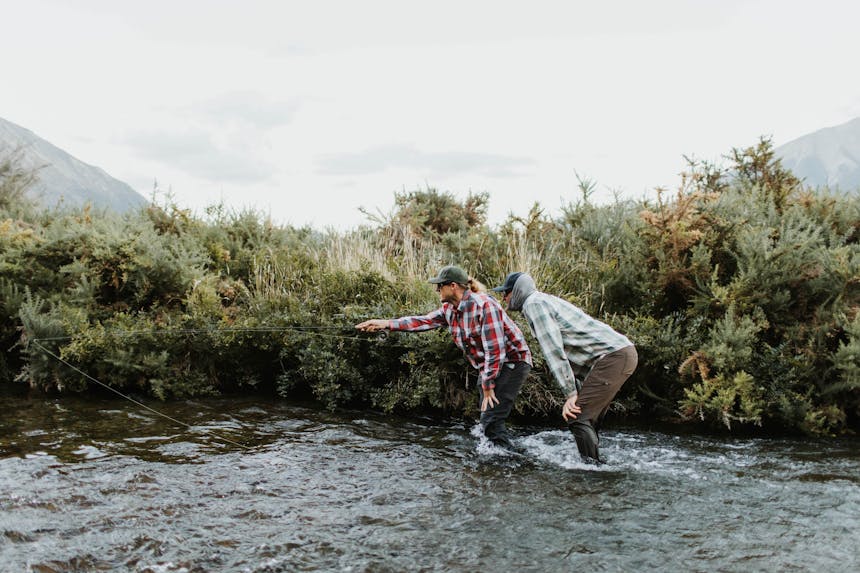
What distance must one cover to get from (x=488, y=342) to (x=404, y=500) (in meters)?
1.70

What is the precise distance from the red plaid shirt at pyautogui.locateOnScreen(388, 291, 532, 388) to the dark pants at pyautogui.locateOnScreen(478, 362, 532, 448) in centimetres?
7

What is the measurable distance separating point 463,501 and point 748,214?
6.40 meters

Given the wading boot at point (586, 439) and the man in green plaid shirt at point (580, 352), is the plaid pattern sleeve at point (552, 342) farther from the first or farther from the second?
the wading boot at point (586, 439)

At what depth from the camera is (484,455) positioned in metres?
6.35

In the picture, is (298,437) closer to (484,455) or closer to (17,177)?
(484,455)

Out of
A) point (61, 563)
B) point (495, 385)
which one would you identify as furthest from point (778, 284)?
point (61, 563)

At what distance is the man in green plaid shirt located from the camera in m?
5.57

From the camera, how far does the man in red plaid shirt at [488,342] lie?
6098mm

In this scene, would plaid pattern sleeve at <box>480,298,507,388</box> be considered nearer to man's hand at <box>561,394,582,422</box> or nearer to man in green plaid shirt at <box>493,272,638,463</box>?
man in green plaid shirt at <box>493,272,638,463</box>

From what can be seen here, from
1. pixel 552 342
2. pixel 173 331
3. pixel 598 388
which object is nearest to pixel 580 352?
pixel 598 388

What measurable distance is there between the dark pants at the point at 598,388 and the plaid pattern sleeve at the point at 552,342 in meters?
0.26

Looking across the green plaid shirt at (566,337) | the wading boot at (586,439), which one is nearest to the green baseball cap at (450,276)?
the green plaid shirt at (566,337)

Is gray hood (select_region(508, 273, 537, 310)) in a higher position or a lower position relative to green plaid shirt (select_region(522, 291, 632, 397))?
higher

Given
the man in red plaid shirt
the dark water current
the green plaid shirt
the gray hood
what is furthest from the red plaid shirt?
the dark water current
